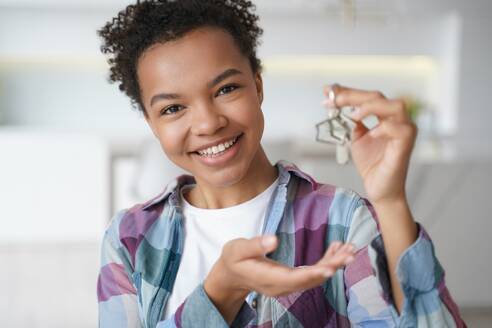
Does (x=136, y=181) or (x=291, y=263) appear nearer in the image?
(x=291, y=263)

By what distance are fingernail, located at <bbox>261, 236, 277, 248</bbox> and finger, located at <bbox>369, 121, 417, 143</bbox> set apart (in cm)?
16

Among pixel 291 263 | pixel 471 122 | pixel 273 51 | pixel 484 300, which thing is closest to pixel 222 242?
pixel 291 263

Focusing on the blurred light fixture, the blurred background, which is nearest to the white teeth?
the blurred background

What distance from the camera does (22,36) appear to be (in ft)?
16.5

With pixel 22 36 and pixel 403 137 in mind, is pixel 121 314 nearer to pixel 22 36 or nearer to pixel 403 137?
pixel 403 137

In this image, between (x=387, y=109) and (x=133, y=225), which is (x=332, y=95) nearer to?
(x=387, y=109)

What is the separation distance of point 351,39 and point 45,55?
2.31 meters

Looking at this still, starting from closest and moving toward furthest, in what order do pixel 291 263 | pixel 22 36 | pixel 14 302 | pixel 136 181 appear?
1. pixel 291 263
2. pixel 14 302
3. pixel 136 181
4. pixel 22 36

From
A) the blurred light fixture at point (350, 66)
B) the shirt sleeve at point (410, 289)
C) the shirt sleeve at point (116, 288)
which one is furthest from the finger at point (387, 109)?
the blurred light fixture at point (350, 66)

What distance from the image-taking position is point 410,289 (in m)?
0.76

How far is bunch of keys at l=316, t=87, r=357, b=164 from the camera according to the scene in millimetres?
744

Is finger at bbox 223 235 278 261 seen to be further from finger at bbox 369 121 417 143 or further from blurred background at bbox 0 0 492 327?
blurred background at bbox 0 0 492 327

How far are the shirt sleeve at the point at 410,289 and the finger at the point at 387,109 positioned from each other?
0.48 ft

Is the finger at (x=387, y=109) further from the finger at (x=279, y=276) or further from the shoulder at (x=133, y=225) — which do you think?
the shoulder at (x=133, y=225)
